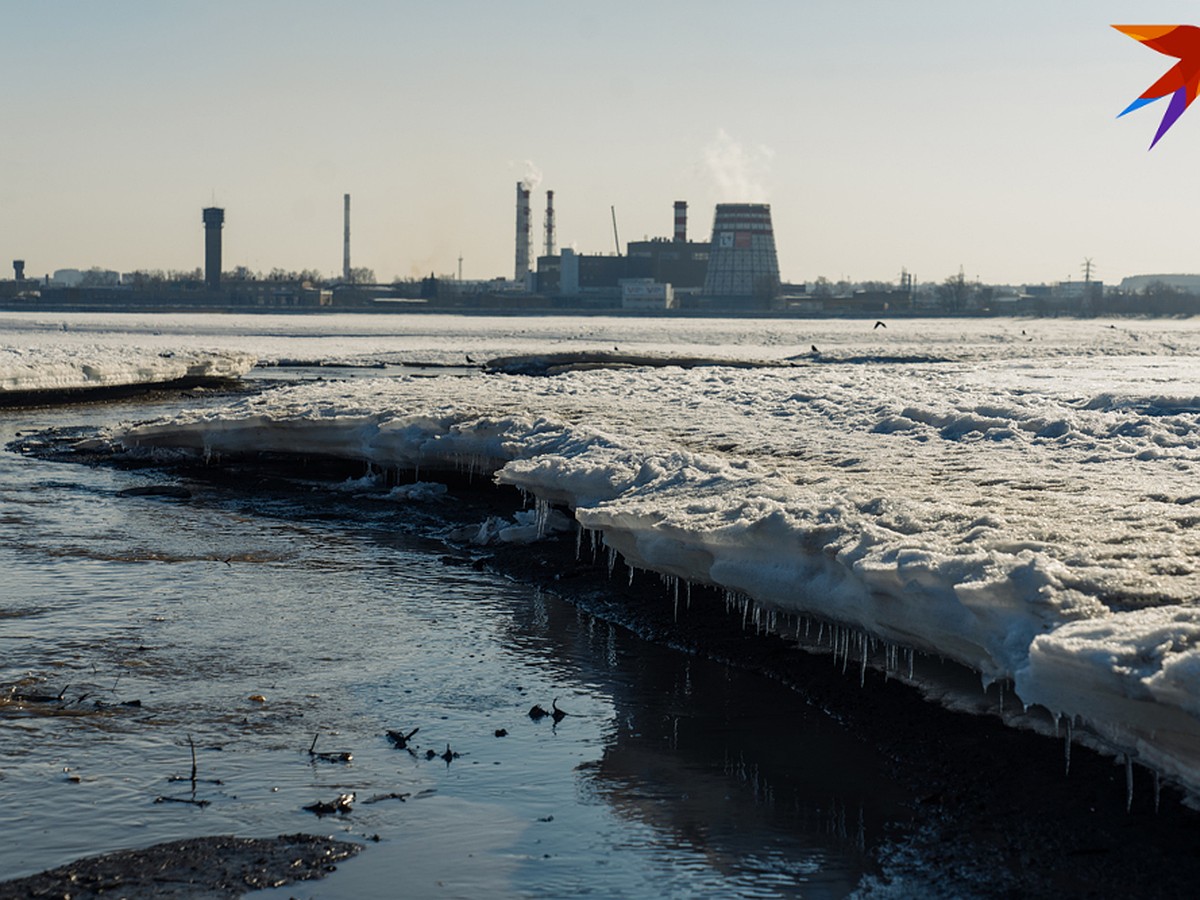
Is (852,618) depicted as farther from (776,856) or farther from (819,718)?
(776,856)

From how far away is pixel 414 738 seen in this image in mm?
8000

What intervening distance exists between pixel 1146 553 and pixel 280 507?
11.0 meters

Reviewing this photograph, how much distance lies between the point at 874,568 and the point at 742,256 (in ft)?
540

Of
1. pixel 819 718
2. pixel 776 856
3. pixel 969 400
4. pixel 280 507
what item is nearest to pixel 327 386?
pixel 280 507

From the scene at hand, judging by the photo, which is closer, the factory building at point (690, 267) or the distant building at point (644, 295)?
the distant building at point (644, 295)

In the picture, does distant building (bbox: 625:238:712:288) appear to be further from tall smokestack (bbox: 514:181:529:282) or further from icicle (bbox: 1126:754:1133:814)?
icicle (bbox: 1126:754:1133:814)

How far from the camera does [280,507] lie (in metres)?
16.5

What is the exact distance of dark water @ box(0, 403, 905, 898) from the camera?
639 centimetres

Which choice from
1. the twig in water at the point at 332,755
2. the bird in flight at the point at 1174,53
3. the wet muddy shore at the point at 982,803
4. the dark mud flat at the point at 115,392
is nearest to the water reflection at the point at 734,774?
the wet muddy shore at the point at 982,803

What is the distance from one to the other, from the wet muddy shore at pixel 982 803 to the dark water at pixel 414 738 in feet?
0.71

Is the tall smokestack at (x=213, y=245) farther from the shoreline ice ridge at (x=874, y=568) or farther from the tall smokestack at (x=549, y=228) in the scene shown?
the shoreline ice ridge at (x=874, y=568)

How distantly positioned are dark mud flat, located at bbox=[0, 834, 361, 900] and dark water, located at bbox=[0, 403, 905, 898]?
0.47ft

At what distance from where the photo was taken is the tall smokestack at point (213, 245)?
17250cm

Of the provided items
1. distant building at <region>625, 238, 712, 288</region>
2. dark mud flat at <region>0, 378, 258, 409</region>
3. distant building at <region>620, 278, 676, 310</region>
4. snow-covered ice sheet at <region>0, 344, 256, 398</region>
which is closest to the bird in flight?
dark mud flat at <region>0, 378, 258, 409</region>
